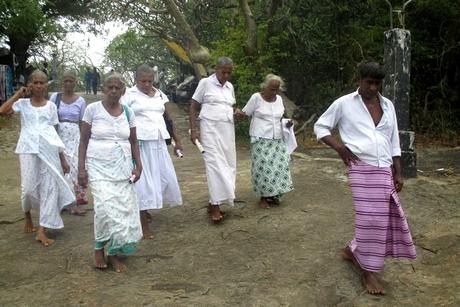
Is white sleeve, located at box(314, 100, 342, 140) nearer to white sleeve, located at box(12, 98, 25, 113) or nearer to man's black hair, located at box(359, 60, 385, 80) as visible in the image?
man's black hair, located at box(359, 60, 385, 80)

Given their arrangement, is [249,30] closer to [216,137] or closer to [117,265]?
[216,137]

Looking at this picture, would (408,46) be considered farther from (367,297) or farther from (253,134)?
(367,297)

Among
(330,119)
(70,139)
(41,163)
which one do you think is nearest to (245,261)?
(330,119)

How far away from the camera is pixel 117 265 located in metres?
3.87

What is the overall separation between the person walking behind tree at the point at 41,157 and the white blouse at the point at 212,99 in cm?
151

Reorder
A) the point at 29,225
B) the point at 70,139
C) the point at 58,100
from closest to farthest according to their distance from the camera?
1. the point at 29,225
2. the point at 58,100
3. the point at 70,139

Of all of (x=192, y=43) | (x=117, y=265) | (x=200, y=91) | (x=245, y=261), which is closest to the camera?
(x=117, y=265)

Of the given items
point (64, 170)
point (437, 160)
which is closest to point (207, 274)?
point (64, 170)

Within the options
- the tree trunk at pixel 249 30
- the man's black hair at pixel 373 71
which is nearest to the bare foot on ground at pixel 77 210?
the man's black hair at pixel 373 71

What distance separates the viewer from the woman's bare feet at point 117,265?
385cm

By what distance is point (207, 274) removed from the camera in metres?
3.78

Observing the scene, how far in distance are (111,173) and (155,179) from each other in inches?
40.7

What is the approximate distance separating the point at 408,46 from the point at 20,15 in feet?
40.3

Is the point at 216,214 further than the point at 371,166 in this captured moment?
Yes
